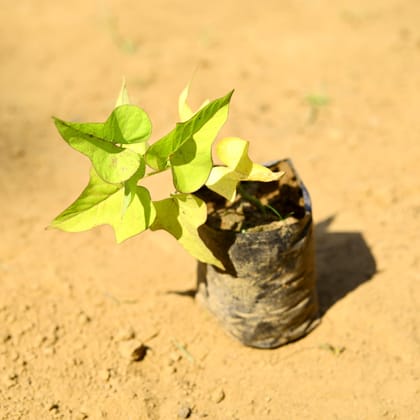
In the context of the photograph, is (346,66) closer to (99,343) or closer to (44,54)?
(44,54)

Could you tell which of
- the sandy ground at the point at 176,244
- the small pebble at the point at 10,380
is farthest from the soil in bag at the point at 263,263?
the small pebble at the point at 10,380

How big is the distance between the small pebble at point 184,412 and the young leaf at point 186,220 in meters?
0.59

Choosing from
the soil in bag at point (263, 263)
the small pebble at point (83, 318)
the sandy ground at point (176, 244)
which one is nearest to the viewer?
the soil in bag at point (263, 263)

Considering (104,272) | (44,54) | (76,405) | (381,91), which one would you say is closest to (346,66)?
(381,91)

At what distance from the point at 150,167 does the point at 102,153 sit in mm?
213

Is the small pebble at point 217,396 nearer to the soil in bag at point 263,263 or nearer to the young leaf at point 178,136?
the soil in bag at point 263,263

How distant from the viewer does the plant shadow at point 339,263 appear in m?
2.83

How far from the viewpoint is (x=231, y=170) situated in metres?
2.05

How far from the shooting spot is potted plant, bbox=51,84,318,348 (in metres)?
1.92

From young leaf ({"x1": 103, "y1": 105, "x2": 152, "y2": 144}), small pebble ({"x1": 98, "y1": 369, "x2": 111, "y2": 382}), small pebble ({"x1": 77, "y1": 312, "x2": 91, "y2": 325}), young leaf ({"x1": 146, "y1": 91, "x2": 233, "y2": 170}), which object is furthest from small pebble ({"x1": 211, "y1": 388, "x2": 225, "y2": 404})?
young leaf ({"x1": 103, "y1": 105, "x2": 152, "y2": 144})

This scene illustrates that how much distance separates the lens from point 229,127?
4.05m

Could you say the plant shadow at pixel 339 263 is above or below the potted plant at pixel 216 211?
below

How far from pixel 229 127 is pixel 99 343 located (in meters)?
1.91

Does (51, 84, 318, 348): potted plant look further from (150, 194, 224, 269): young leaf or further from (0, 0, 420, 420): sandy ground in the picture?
(0, 0, 420, 420): sandy ground
